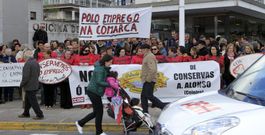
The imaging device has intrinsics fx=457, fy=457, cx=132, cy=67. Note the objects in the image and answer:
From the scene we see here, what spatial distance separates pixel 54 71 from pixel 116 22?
2218mm

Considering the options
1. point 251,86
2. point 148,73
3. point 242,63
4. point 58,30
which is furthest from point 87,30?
point 58,30

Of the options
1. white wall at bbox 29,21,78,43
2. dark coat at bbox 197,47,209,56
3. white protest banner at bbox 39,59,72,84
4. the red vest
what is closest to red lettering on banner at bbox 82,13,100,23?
the red vest

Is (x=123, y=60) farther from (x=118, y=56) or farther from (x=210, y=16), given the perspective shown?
(x=210, y=16)

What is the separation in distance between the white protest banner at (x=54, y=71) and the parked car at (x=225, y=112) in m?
7.65

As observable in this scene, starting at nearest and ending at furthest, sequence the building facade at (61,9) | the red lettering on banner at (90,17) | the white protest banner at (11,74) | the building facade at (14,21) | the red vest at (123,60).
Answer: the red vest at (123,60) < the red lettering on banner at (90,17) < the white protest banner at (11,74) < the building facade at (14,21) < the building facade at (61,9)

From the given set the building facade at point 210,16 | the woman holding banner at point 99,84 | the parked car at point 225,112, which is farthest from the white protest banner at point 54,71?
the building facade at point 210,16

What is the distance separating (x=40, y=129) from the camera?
10.3 meters

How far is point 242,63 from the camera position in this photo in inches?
470

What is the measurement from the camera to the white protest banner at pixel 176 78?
11.9 meters

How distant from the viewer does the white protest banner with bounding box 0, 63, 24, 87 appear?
13.3 m

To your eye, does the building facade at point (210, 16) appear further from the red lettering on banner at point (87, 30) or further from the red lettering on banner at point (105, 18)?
the red lettering on banner at point (87, 30)

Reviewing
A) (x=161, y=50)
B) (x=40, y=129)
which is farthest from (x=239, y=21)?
(x=40, y=129)

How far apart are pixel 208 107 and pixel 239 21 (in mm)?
23723

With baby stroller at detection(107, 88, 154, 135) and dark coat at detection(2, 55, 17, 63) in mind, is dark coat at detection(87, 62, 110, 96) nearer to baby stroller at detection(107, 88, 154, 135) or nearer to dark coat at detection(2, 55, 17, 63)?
baby stroller at detection(107, 88, 154, 135)
